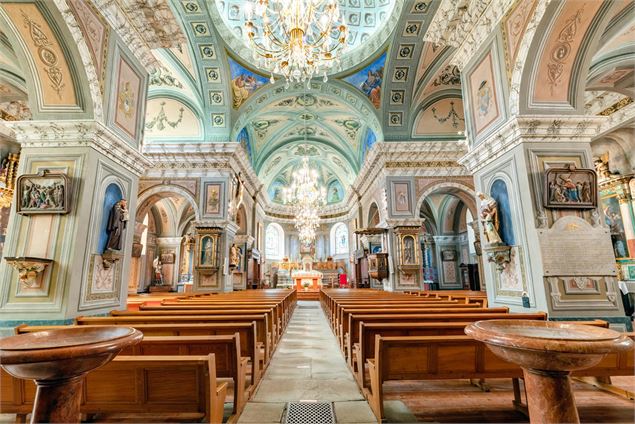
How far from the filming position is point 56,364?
1243 mm

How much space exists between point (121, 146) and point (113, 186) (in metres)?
0.73

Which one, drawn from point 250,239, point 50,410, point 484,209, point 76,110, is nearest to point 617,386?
point 484,209

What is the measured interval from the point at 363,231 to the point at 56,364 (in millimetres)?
12815

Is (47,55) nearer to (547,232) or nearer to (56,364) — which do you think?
(56,364)

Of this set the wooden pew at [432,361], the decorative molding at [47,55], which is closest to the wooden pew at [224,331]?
the wooden pew at [432,361]

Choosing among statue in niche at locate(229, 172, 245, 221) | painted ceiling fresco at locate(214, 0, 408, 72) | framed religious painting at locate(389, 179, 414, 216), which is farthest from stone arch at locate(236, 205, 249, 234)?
framed religious painting at locate(389, 179, 414, 216)

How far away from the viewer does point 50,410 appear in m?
1.37

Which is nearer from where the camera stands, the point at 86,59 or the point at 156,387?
the point at 156,387

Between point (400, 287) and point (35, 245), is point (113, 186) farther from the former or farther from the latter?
point (400, 287)

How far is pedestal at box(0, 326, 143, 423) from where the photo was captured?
1.21 m

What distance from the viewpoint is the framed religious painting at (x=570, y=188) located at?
15.9 ft

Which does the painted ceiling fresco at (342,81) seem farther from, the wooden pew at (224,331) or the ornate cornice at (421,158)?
the wooden pew at (224,331)

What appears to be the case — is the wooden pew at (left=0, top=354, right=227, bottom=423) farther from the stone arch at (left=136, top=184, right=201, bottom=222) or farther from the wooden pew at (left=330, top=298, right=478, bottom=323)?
the stone arch at (left=136, top=184, right=201, bottom=222)

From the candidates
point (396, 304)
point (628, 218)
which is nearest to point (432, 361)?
point (396, 304)
